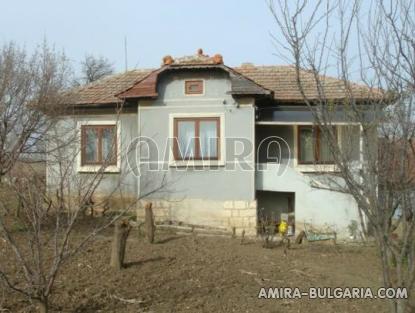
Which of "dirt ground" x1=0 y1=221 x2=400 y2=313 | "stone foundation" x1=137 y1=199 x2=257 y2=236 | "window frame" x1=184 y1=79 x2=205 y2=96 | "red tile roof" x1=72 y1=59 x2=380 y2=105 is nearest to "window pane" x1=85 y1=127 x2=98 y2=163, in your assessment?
"red tile roof" x1=72 y1=59 x2=380 y2=105

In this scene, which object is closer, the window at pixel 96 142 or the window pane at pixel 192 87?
the window pane at pixel 192 87

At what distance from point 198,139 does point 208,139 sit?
0.28 m

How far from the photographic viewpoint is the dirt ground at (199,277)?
21.9ft

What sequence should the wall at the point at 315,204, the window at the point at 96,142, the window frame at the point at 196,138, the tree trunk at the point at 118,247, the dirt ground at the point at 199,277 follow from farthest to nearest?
the window at the point at 96,142 < the window frame at the point at 196,138 < the wall at the point at 315,204 < the tree trunk at the point at 118,247 < the dirt ground at the point at 199,277

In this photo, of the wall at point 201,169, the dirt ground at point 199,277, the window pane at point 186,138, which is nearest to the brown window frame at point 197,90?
the wall at point 201,169

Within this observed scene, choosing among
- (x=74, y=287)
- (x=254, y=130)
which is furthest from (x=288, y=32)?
(x=254, y=130)

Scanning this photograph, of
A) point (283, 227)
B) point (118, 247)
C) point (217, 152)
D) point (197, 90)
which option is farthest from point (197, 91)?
point (118, 247)

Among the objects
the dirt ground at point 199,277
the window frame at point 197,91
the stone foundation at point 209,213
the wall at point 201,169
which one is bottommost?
the dirt ground at point 199,277

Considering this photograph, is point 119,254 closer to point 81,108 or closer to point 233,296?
point 233,296

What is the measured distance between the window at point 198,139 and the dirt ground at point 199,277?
3.98m

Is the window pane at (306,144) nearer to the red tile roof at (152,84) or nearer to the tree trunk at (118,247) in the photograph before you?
the red tile roof at (152,84)

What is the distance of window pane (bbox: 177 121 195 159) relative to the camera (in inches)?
597

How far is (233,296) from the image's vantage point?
7.05 meters

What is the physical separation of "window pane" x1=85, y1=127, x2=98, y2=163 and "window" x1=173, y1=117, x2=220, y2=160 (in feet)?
9.00
